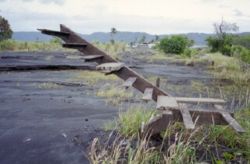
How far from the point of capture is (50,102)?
790 cm

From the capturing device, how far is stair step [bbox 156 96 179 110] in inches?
170

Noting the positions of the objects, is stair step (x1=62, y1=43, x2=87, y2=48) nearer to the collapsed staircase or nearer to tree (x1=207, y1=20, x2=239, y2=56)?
the collapsed staircase

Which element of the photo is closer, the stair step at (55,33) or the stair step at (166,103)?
the stair step at (166,103)

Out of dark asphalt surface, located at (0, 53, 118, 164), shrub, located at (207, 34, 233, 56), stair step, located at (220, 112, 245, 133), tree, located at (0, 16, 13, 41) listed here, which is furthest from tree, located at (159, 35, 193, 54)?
stair step, located at (220, 112, 245, 133)

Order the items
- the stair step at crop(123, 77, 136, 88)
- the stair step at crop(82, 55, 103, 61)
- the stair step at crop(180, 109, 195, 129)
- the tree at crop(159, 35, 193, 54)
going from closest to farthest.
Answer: the stair step at crop(180, 109, 195, 129) → the stair step at crop(123, 77, 136, 88) → the stair step at crop(82, 55, 103, 61) → the tree at crop(159, 35, 193, 54)

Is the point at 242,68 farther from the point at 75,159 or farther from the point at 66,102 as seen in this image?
the point at 75,159

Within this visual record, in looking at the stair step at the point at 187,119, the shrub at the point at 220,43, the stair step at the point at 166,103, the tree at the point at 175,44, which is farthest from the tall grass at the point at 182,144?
the tree at the point at 175,44

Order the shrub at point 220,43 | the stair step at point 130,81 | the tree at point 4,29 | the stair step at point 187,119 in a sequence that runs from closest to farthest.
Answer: the stair step at point 187,119
the stair step at point 130,81
the shrub at point 220,43
the tree at point 4,29

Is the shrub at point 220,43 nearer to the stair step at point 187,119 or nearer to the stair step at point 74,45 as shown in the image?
the stair step at point 74,45

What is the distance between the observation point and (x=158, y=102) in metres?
4.57

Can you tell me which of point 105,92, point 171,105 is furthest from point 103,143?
point 105,92

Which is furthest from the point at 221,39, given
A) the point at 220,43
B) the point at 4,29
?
the point at 4,29

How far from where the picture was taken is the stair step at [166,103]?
432 centimetres

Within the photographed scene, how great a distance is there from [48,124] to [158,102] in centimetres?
Result: 196
